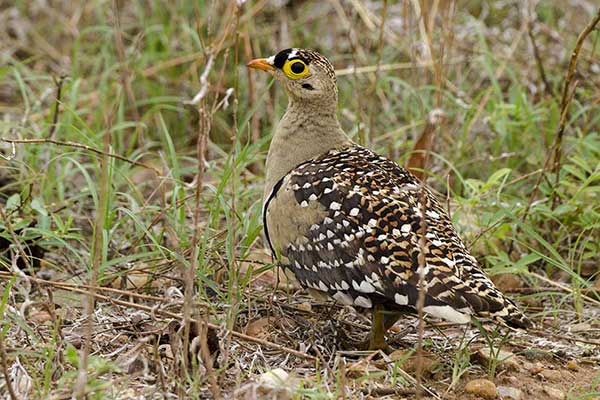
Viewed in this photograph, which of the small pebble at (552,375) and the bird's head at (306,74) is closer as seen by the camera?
the small pebble at (552,375)

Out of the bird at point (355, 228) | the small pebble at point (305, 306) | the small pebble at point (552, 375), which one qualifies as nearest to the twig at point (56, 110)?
the bird at point (355, 228)

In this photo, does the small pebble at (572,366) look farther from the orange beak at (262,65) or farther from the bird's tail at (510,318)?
the orange beak at (262,65)

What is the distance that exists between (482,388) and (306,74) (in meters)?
1.49

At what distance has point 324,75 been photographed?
3979 millimetres

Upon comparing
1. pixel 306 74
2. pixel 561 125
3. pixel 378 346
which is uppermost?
pixel 306 74

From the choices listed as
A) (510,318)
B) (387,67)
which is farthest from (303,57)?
(387,67)

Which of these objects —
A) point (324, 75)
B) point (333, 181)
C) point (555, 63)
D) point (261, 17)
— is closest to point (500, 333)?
point (333, 181)

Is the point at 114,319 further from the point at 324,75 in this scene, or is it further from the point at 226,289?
the point at 324,75

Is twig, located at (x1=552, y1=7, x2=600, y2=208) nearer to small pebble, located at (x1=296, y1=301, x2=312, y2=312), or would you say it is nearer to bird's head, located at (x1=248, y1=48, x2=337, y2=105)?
bird's head, located at (x1=248, y1=48, x2=337, y2=105)

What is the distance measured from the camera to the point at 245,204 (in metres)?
4.44

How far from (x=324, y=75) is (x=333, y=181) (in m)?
0.61

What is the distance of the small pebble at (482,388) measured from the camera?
127 inches

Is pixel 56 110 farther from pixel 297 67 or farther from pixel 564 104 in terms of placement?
pixel 564 104

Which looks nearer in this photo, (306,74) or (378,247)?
(378,247)
